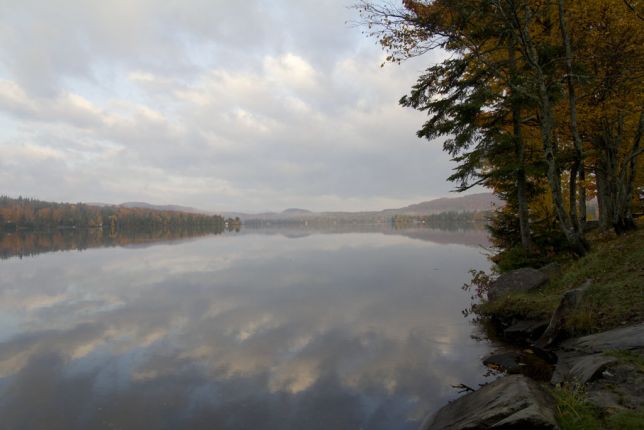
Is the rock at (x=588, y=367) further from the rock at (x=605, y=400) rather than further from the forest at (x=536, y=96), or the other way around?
the forest at (x=536, y=96)

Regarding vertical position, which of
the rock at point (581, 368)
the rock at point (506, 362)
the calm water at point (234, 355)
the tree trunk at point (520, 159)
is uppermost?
A: the tree trunk at point (520, 159)

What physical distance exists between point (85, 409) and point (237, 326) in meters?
8.13

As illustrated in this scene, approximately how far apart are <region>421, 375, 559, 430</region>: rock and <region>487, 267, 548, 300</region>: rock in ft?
30.3

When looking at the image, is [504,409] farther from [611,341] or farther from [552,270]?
[552,270]

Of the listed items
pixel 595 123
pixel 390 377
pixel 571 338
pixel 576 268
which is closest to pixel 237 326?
pixel 390 377

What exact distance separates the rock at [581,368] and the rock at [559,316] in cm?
189

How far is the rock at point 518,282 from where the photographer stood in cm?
1552

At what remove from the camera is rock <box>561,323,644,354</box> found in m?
8.05

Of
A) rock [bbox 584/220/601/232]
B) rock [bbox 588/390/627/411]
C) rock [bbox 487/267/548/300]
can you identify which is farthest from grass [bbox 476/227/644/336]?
rock [bbox 584/220/601/232]

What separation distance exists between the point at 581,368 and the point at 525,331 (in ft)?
16.0

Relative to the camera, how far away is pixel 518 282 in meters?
15.9

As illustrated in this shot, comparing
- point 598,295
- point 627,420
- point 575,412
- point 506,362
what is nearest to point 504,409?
point 575,412

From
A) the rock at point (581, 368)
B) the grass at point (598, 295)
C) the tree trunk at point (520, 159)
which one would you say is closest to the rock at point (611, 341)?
the rock at point (581, 368)

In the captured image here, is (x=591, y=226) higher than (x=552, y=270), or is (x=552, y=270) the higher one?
(x=591, y=226)
